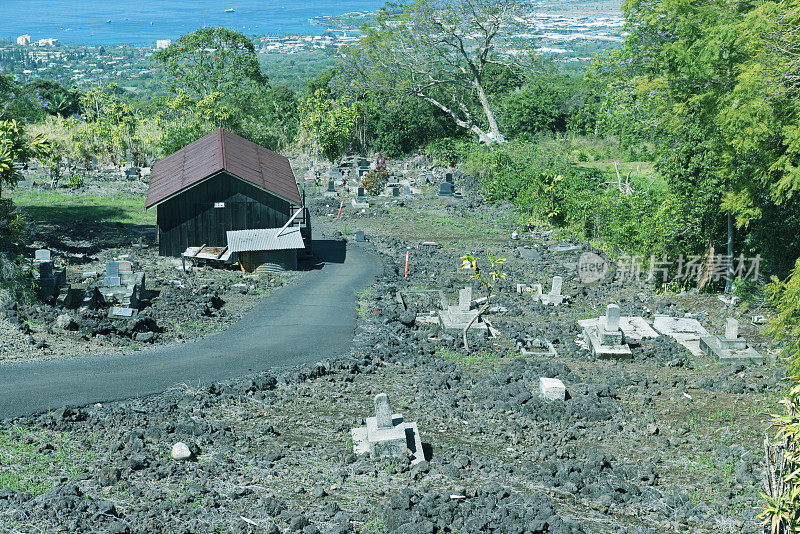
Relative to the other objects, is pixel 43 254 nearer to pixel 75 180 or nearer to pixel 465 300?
pixel 75 180

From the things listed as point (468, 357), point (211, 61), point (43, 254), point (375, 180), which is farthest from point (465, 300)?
point (211, 61)

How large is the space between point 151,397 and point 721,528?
488 inches

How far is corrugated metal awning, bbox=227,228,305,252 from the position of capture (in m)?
30.8

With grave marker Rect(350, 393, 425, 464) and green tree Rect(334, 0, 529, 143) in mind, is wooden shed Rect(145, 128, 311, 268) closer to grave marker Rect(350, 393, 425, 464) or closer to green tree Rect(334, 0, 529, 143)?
grave marker Rect(350, 393, 425, 464)

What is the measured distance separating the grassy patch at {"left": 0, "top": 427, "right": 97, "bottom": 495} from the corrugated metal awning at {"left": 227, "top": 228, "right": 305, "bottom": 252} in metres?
15.0

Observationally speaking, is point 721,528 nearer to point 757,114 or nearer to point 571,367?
point 571,367

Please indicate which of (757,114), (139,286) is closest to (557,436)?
(757,114)

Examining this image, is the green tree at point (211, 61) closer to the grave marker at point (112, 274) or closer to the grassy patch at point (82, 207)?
the grassy patch at point (82, 207)

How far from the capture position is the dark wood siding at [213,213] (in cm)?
3256

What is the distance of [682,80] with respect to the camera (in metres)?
26.9

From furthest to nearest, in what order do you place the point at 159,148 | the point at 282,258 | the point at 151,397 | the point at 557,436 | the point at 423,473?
the point at 159,148, the point at 282,258, the point at 151,397, the point at 557,436, the point at 423,473

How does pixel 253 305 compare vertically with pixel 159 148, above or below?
below

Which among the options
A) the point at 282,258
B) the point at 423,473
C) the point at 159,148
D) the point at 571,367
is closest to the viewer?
the point at 423,473

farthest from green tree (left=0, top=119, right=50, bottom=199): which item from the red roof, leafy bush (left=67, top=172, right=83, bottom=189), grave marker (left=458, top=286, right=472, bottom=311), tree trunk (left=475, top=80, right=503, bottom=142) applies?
tree trunk (left=475, top=80, right=503, bottom=142)
